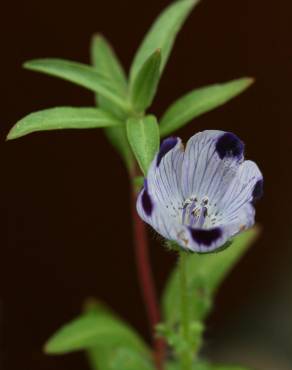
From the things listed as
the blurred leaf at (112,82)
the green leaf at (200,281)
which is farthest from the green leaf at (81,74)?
the green leaf at (200,281)

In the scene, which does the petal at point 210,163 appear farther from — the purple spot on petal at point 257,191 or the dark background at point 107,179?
the dark background at point 107,179

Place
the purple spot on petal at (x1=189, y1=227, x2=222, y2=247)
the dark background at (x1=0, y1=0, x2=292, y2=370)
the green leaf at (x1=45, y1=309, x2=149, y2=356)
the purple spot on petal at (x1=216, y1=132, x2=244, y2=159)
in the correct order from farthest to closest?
1. the dark background at (x1=0, y1=0, x2=292, y2=370)
2. the green leaf at (x1=45, y1=309, x2=149, y2=356)
3. the purple spot on petal at (x1=216, y1=132, x2=244, y2=159)
4. the purple spot on petal at (x1=189, y1=227, x2=222, y2=247)

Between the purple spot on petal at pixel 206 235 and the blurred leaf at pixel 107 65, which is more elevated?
the blurred leaf at pixel 107 65

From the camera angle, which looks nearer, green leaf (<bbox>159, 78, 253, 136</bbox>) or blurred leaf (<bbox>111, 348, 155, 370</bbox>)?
green leaf (<bbox>159, 78, 253, 136</bbox>)

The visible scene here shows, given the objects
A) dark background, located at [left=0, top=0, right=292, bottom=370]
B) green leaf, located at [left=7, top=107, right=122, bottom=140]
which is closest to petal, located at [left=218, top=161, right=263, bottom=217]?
green leaf, located at [left=7, top=107, right=122, bottom=140]

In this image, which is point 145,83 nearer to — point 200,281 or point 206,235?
point 206,235

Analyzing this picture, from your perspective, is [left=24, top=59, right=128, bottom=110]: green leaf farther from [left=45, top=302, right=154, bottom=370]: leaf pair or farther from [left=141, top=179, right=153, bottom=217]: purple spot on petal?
[left=45, top=302, right=154, bottom=370]: leaf pair
